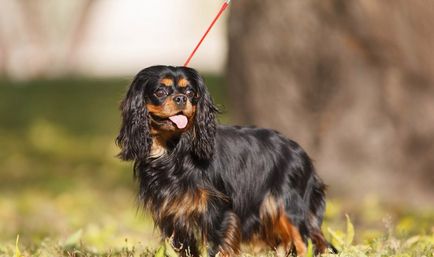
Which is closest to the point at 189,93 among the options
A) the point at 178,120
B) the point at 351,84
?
the point at 178,120

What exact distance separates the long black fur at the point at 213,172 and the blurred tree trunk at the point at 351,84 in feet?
12.1

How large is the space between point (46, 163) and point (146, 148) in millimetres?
9244

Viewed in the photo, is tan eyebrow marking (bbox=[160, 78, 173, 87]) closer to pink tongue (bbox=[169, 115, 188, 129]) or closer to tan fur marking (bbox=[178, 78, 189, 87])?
tan fur marking (bbox=[178, 78, 189, 87])

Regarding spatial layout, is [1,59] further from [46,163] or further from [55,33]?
[46,163]

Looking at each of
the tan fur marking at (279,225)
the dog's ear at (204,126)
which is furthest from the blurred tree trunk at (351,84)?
the dog's ear at (204,126)

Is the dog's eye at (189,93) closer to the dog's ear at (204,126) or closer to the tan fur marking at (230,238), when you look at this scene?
the dog's ear at (204,126)

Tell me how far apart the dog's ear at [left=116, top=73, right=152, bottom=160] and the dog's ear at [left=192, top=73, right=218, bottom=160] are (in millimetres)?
295

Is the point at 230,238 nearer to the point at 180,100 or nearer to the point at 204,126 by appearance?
the point at 204,126

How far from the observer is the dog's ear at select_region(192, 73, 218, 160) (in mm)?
5262

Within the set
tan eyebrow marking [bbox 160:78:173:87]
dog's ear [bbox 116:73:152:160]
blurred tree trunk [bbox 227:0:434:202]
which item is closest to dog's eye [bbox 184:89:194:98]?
tan eyebrow marking [bbox 160:78:173:87]

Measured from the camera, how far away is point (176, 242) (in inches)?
215

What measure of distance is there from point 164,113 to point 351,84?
456 centimetres

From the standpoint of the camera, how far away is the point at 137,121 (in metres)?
5.27

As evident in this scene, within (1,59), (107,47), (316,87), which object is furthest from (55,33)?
(316,87)
